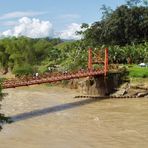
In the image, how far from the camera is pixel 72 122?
32.8 m

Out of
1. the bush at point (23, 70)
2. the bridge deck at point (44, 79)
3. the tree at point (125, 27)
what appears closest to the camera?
the bridge deck at point (44, 79)

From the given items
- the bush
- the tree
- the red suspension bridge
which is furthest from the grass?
the bush

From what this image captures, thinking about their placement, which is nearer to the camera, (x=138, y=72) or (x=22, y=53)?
(x=138, y=72)

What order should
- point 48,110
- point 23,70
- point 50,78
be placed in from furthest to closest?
point 23,70 < point 50,78 < point 48,110

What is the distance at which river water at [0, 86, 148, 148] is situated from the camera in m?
27.0

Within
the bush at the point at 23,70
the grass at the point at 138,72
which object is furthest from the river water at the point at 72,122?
the bush at the point at 23,70

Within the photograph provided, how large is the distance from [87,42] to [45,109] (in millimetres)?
33606

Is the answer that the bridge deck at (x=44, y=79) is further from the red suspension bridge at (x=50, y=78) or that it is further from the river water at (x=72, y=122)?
the river water at (x=72, y=122)

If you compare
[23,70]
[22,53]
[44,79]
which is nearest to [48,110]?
[44,79]

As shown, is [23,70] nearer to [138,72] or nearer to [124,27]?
[124,27]

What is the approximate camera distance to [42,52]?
80875 millimetres

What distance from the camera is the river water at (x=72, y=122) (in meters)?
27.0

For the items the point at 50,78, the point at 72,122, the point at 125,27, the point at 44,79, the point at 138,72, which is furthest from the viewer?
the point at 125,27

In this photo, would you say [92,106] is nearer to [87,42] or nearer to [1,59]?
[87,42]
